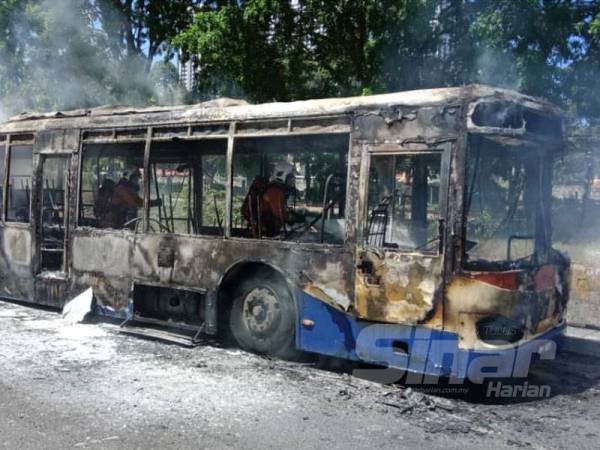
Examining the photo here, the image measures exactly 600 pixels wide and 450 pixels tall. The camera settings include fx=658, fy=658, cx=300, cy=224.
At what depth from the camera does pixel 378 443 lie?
171 inches

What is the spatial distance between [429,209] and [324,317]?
1.38 m

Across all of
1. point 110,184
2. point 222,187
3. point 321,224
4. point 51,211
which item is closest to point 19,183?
point 51,211

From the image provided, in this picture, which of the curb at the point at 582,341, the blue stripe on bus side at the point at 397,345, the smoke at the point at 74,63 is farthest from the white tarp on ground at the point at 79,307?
the smoke at the point at 74,63

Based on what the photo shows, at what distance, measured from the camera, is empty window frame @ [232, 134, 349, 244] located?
244 inches

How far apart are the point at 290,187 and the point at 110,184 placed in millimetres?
2613

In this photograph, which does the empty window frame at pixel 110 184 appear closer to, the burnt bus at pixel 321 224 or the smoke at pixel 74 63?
the burnt bus at pixel 321 224

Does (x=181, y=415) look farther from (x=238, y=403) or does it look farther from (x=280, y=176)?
(x=280, y=176)

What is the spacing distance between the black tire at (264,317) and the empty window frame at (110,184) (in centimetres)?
195

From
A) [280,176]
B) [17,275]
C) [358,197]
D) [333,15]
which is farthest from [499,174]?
[333,15]

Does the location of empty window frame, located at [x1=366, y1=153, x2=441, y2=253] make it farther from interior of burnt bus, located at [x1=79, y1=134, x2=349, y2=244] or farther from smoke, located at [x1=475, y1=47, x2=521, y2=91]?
smoke, located at [x1=475, y1=47, x2=521, y2=91]

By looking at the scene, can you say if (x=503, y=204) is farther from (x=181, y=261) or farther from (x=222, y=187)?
(x=181, y=261)

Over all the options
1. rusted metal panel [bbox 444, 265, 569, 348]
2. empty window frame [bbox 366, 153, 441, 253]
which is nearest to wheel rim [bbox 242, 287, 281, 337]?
empty window frame [bbox 366, 153, 441, 253]

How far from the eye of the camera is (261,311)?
6.55m

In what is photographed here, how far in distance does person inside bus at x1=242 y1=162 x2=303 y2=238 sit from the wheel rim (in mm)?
635
